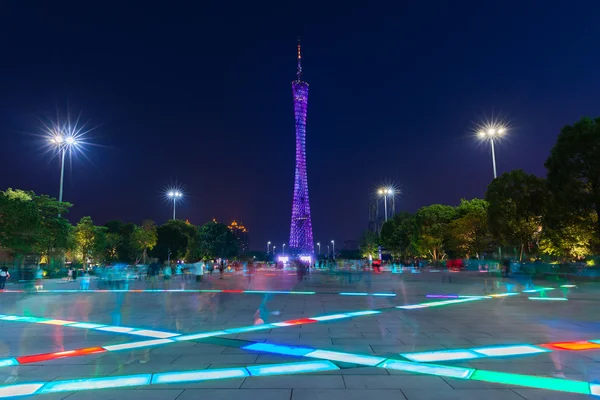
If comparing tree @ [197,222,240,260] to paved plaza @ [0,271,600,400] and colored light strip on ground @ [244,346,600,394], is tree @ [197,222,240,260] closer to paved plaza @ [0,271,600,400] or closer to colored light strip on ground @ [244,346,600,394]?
paved plaza @ [0,271,600,400]

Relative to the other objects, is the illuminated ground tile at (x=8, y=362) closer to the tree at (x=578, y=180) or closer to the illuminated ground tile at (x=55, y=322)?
the illuminated ground tile at (x=55, y=322)

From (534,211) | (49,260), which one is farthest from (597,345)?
(49,260)

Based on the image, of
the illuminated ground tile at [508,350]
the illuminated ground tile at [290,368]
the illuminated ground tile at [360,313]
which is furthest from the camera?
the illuminated ground tile at [360,313]

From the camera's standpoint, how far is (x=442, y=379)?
6172 mm

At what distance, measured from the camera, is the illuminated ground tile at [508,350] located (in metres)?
7.84

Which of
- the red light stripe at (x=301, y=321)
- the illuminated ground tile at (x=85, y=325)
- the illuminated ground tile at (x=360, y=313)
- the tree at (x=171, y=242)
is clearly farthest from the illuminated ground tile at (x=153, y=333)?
the tree at (x=171, y=242)

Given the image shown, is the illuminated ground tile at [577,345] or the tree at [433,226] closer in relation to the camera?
the illuminated ground tile at [577,345]

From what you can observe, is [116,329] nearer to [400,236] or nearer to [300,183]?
[400,236]

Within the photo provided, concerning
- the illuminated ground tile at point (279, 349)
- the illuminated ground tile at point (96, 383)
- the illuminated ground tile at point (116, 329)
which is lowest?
the illuminated ground tile at point (116, 329)

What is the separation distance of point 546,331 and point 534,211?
34443 mm

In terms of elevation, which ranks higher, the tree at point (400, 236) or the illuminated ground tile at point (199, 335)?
the tree at point (400, 236)

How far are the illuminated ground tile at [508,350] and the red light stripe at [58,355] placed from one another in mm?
7276

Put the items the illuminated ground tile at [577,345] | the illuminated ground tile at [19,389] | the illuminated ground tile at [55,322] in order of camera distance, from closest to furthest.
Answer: the illuminated ground tile at [19,389] → the illuminated ground tile at [577,345] → the illuminated ground tile at [55,322]

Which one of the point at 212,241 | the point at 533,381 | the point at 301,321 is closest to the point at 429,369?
the point at 533,381
